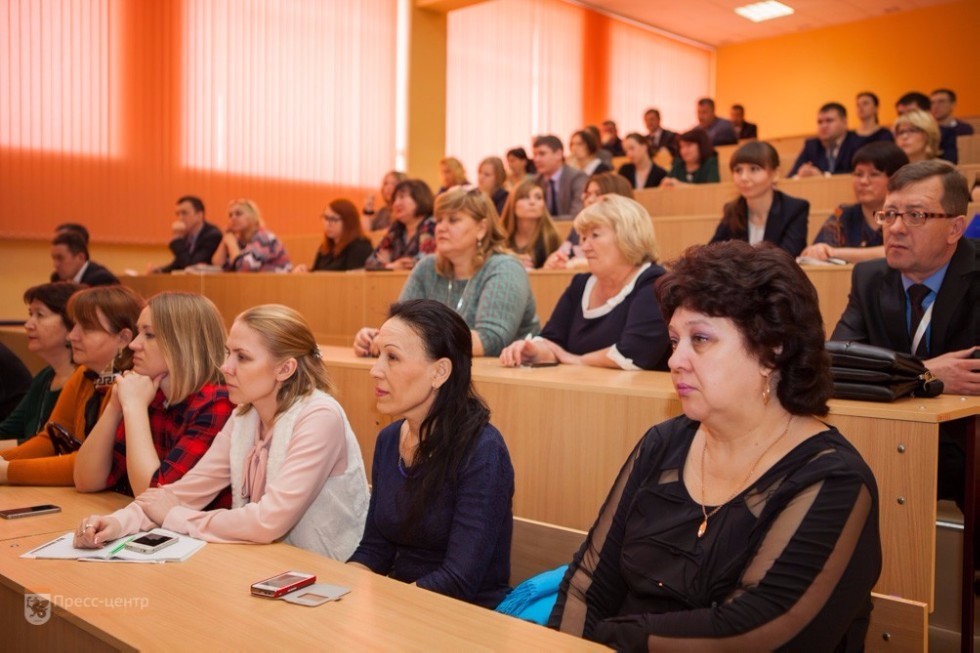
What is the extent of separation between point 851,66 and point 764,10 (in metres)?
1.85

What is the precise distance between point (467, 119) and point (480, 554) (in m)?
9.52

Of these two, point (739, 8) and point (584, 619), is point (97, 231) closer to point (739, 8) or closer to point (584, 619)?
point (584, 619)

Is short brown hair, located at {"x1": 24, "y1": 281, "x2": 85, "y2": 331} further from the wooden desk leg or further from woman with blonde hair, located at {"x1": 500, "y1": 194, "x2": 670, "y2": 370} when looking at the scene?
the wooden desk leg

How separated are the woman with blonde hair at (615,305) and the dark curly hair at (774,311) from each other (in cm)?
A: 144

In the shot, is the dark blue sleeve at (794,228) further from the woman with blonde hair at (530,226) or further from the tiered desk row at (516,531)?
the woman with blonde hair at (530,226)

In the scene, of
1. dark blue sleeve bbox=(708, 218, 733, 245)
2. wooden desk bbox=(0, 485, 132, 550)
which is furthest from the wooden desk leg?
dark blue sleeve bbox=(708, 218, 733, 245)

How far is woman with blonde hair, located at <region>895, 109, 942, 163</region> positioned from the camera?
17.9ft

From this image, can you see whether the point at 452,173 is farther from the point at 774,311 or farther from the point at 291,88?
the point at 774,311

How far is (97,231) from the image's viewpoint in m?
7.62

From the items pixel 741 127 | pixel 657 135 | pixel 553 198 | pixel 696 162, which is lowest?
pixel 553 198

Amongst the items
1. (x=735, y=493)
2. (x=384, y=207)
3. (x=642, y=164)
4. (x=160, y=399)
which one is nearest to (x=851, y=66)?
(x=642, y=164)

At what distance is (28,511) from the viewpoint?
7.23ft

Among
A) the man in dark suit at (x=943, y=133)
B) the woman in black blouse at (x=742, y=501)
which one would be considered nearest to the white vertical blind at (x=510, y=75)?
the man in dark suit at (x=943, y=133)

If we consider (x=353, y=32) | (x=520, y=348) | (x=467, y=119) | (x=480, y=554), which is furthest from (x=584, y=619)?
(x=467, y=119)
